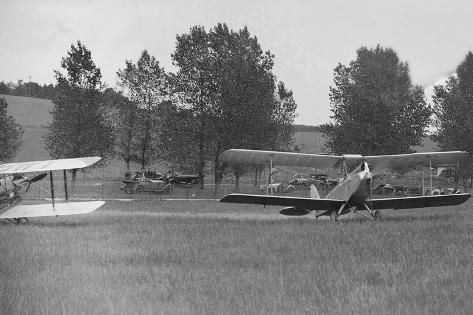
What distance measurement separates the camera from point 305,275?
10086 millimetres

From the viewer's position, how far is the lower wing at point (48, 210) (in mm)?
21498

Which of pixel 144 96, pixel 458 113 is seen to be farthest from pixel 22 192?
pixel 458 113

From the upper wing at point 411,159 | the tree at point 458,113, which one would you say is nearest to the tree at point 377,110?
the tree at point 458,113

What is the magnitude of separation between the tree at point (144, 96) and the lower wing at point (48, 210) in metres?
30.5

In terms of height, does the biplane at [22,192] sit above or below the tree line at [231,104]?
below

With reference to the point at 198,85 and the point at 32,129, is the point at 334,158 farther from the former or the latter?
the point at 32,129

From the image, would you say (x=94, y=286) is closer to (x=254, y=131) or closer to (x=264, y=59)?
(x=254, y=131)

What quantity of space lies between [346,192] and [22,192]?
14.0 meters

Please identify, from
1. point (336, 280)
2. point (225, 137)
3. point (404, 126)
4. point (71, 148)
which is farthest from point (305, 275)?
point (404, 126)

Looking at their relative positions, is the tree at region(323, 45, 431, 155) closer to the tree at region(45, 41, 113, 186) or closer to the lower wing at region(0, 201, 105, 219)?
the tree at region(45, 41, 113, 186)

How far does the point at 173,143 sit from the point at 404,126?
21.7m

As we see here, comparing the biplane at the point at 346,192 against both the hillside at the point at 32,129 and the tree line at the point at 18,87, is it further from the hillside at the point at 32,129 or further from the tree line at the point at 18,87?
the hillside at the point at 32,129

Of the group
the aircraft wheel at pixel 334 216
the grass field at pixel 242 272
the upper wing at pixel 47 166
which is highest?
the upper wing at pixel 47 166

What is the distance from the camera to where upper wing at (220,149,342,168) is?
2516cm
